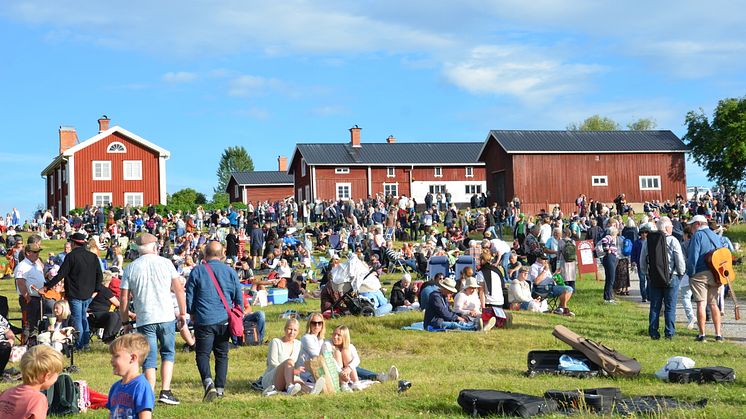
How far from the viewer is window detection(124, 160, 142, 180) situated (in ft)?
179

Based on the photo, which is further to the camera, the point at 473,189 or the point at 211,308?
the point at 473,189

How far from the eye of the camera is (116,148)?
54.4 meters

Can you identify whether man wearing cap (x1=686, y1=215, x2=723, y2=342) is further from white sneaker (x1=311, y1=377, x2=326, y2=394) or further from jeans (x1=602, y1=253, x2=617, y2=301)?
white sneaker (x1=311, y1=377, x2=326, y2=394)

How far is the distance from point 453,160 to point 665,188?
14654 millimetres

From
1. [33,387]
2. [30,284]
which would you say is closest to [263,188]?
[30,284]

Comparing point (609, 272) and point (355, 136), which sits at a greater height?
point (355, 136)

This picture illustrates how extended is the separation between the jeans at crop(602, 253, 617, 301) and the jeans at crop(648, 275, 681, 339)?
4.92 meters

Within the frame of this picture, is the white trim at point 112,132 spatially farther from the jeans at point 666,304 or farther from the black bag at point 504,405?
the black bag at point 504,405

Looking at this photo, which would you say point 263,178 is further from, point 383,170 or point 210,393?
point 210,393

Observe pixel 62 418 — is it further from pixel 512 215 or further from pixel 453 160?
pixel 453 160

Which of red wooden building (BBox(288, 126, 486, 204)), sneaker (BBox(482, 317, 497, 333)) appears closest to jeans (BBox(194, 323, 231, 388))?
sneaker (BBox(482, 317, 497, 333))

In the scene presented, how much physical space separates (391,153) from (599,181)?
1503 cm

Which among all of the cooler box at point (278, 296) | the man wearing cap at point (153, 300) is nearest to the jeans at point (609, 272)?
the cooler box at point (278, 296)

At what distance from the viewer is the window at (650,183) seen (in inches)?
1923
